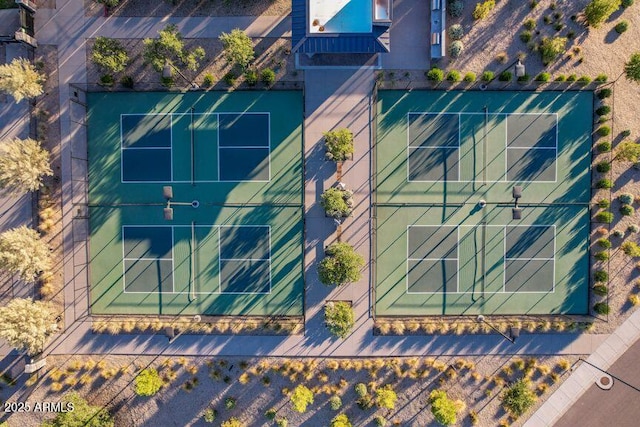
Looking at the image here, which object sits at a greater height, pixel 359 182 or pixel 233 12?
pixel 233 12

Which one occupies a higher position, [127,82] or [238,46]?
[238,46]

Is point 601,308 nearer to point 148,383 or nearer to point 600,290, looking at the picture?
point 600,290

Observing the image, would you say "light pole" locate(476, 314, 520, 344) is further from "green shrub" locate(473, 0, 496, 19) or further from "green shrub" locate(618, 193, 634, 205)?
"green shrub" locate(473, 0, 496, 19)

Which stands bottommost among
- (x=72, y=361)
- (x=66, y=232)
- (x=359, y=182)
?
(x=72, y=361)

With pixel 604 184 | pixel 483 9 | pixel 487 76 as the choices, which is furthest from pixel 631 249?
pixel 483 9

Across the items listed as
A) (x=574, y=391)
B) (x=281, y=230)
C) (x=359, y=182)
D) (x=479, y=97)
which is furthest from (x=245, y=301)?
(x=574, y=391)

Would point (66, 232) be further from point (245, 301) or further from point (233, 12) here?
Answer: point (233, 12)

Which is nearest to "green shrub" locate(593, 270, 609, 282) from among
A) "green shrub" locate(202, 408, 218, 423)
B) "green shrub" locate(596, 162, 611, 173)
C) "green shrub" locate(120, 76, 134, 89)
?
"green shrub" locate(596, 162, 611, 173)
